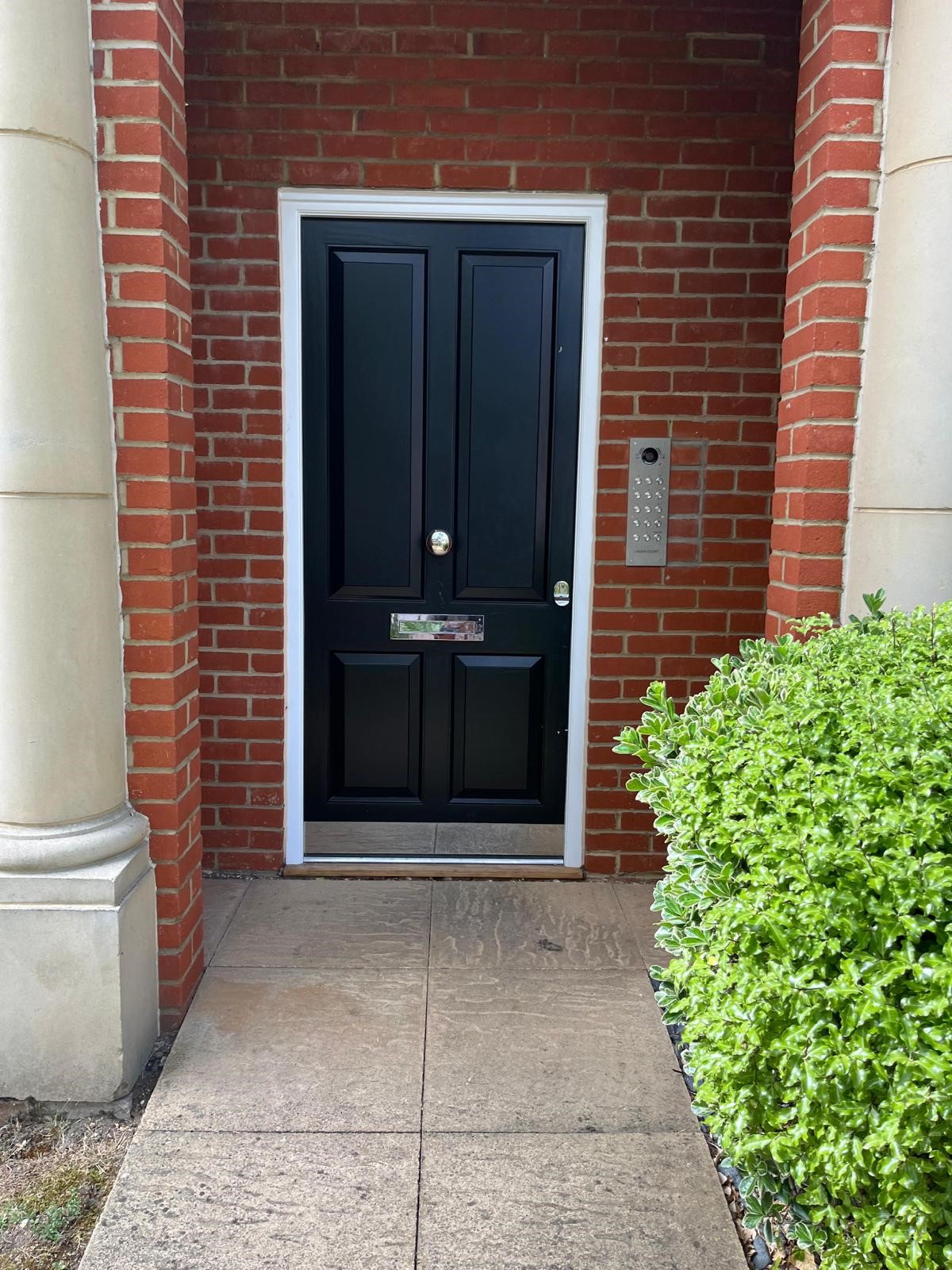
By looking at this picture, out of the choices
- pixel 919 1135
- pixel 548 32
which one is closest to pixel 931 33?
pixel 548 32

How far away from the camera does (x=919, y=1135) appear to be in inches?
56.6

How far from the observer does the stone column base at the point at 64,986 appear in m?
2.45

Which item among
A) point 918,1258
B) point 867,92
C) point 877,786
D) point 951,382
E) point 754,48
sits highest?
point 754,48

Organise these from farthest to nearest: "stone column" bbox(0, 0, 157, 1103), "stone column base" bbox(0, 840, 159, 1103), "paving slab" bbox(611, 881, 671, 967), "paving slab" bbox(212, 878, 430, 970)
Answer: "paving slab" bbox(611, 881, 671, 967) < "paving slab" bbox(212, 878, 430, 970) < "stone column base" bbox(0, 840, 159, 1103) < "stone column" bbox(0, 0, 157, 1103)

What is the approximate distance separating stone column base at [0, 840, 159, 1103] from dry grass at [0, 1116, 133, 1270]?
0.33ft

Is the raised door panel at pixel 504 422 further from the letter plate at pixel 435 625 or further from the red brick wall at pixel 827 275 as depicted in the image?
the red brick wall at pixel 827 275

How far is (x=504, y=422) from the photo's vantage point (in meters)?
3.77

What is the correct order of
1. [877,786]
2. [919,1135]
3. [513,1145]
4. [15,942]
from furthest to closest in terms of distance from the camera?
[15,942] < [513,1145] < [877,786] < [919,1135]

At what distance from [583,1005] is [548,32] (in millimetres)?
3417

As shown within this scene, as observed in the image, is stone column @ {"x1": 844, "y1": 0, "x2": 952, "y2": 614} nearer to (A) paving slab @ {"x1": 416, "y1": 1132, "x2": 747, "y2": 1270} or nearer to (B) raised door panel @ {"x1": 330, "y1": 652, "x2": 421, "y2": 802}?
(A) paving slab @ {"x1": 416, "y1": 1132, "x2": 747, "y2": 1270}

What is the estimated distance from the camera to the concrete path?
2.01 metres

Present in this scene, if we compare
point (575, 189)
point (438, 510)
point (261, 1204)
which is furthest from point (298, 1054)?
point (575, 189)

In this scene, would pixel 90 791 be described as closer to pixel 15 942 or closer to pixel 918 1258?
pixel 15 942

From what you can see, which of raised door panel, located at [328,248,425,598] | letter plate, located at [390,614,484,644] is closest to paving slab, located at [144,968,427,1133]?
letter plate, located at [390,614,484,644]
